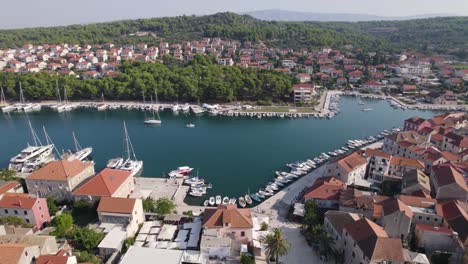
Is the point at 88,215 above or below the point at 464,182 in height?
below

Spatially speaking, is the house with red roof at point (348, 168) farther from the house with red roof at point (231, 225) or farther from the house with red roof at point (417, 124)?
the house with red roof at point (417, 124)

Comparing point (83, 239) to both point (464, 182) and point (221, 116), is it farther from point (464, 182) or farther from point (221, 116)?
point (221, 116)

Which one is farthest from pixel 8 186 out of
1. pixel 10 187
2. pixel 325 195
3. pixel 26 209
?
pixel 325 195

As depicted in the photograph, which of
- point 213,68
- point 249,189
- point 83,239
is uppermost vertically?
point 213,68

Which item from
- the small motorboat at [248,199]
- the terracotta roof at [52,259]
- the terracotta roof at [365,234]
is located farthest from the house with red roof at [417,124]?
the terracotta roof at [52,259]

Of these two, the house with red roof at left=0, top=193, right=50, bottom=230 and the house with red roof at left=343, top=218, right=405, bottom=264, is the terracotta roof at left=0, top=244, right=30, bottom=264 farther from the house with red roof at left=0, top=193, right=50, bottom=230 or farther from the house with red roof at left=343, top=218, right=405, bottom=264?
the house with red roof at left=343, top=218, right=405, bottom=264

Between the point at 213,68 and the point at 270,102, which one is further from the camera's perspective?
the point at 213,68

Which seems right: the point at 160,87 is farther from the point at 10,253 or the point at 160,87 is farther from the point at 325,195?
the point at 10,253

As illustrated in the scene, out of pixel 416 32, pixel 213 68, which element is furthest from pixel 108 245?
pixel 416 32
